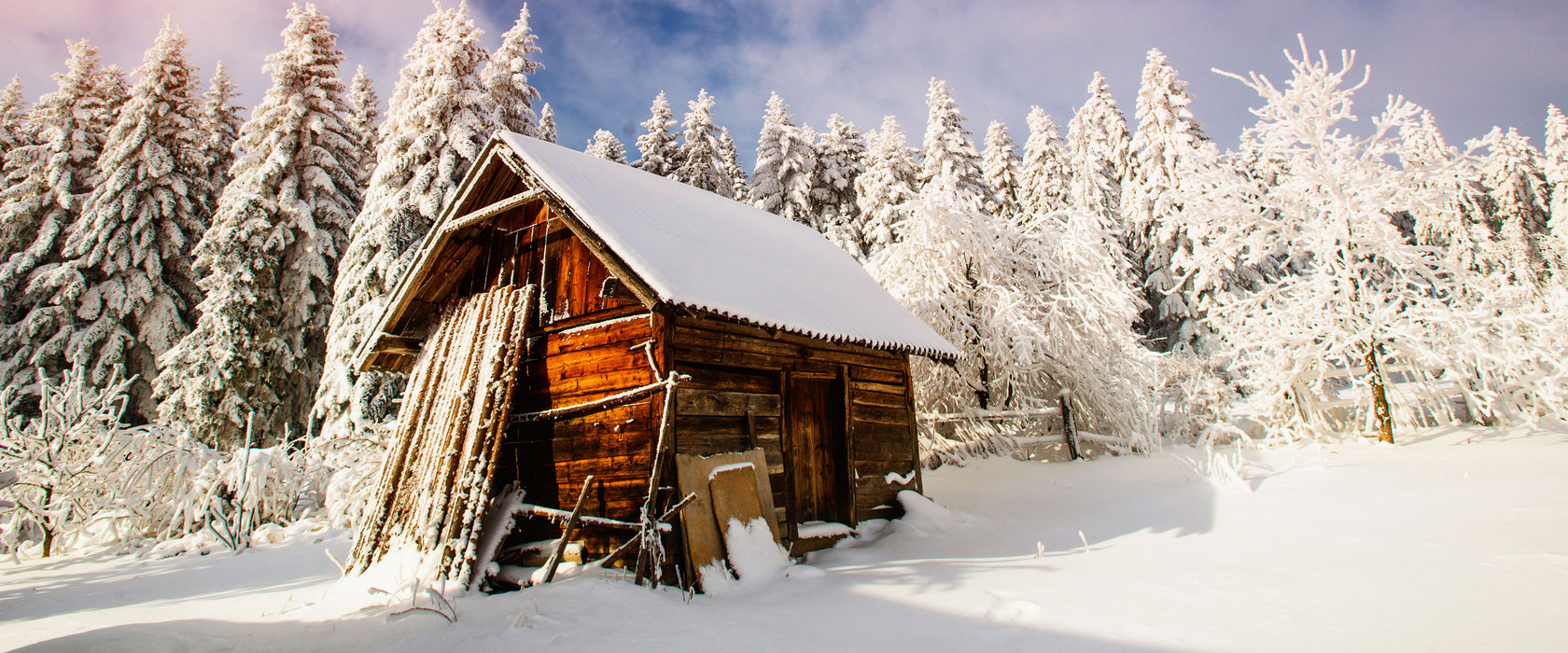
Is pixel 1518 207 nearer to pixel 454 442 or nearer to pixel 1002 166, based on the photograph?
pixel 1002 166

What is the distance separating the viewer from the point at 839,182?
28.3 m

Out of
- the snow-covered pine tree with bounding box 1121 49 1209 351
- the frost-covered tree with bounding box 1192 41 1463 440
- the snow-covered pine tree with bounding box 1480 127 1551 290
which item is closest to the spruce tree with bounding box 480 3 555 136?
the frost-covered tree with bounding box 1192 41 1463 440

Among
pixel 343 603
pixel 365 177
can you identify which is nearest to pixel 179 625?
pixel 343 603

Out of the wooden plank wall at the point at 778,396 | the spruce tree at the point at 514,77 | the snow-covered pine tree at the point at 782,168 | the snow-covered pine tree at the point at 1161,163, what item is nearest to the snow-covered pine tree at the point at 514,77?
the spruce tree at the point at 514,77

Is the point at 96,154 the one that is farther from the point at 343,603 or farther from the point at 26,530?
the point at 343,603

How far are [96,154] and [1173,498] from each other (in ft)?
105

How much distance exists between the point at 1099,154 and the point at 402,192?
89.6 ft

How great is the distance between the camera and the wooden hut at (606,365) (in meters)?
6.62

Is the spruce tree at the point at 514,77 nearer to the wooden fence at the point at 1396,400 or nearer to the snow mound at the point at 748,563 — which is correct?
the snow mound at the point at 748,563

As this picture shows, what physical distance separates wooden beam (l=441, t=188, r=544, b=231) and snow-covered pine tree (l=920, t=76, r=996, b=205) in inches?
833

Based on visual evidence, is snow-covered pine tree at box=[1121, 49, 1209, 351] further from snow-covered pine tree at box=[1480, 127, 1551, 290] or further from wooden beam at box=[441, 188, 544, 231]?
wooden beam at box=[441, 188, 544, 231]

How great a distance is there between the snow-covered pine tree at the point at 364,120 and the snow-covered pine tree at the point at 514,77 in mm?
6831

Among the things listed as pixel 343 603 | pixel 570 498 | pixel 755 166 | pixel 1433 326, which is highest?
pixel 755 166

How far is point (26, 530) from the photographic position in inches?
467
